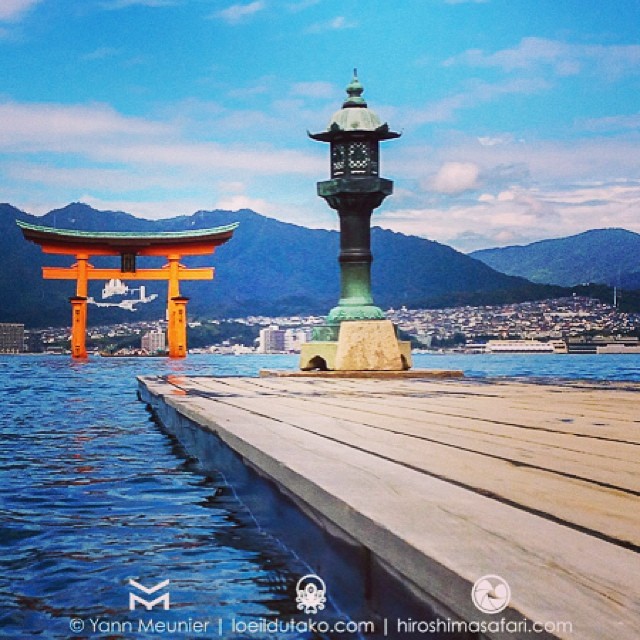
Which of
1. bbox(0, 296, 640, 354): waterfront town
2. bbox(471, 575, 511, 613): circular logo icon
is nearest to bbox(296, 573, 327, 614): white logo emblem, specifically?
bbox(471, 575, 511, 613): circular logo icon

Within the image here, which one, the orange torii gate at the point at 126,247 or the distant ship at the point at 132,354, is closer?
the orange torii gate at the point at 126,247

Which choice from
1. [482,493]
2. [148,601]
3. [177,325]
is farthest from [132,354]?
[482,493]

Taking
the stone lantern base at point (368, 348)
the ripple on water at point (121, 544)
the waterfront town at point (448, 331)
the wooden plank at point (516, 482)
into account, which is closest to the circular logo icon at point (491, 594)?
the wooden plank at point (516, 482)

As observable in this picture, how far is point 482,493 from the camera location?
1996 mm

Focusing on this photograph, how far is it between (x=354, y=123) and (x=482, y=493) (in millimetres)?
11223

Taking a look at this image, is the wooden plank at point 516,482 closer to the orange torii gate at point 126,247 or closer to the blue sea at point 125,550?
the blue sea at point 125,550

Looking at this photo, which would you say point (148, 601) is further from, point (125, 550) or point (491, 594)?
point (491, 594)

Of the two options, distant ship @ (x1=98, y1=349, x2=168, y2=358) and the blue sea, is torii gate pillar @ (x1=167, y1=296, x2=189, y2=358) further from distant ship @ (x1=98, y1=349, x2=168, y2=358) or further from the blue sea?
the blue sea

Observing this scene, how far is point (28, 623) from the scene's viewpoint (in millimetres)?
2326

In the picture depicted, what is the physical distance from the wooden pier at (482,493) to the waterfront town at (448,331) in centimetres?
8809

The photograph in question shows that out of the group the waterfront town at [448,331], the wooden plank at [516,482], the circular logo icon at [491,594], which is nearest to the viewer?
the circular logo icon at [491,594]

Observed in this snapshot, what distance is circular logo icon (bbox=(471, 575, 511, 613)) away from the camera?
1.18 metres

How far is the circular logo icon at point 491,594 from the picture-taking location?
3.88ft

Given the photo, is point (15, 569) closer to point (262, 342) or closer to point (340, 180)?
point (340, 180)
